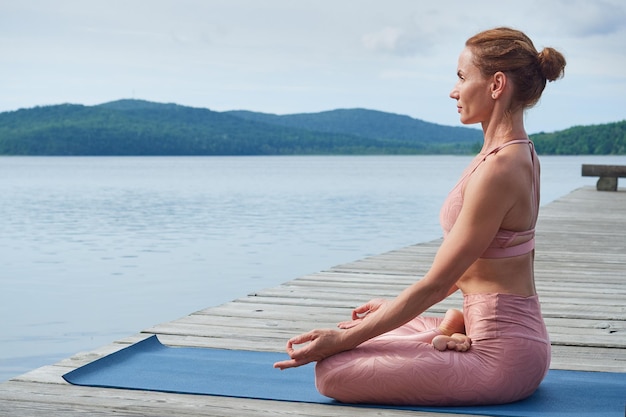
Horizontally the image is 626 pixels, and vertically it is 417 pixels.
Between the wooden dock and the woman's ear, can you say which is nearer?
the woman's ear

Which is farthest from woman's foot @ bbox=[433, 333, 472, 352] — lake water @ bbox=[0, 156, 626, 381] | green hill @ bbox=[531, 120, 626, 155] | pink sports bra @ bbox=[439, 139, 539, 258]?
green hill @ bbox=[531, 120, 626, 155]

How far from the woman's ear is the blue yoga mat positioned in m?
1.10

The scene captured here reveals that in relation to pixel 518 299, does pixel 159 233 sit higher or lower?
lower

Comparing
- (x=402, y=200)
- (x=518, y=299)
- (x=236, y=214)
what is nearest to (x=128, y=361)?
(x=518, y=299)

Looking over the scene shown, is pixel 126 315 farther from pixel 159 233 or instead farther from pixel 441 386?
pixel 159 233

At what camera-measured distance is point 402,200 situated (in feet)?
118

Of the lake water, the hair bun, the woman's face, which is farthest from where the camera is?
the lake water

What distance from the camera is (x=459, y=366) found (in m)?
3.19

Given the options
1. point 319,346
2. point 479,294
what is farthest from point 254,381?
point 479,294

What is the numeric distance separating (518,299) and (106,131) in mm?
109127

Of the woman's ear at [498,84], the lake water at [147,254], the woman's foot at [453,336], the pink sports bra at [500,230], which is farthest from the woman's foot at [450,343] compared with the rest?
the lake water at [147,254]

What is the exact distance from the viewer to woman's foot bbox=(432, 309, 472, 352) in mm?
3236

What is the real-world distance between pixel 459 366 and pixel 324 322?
192cm

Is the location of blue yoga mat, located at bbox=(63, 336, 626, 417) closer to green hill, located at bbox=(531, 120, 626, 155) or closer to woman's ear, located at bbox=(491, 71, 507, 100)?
woman's ear, located at bbox=(491, 71, 507, 100)
